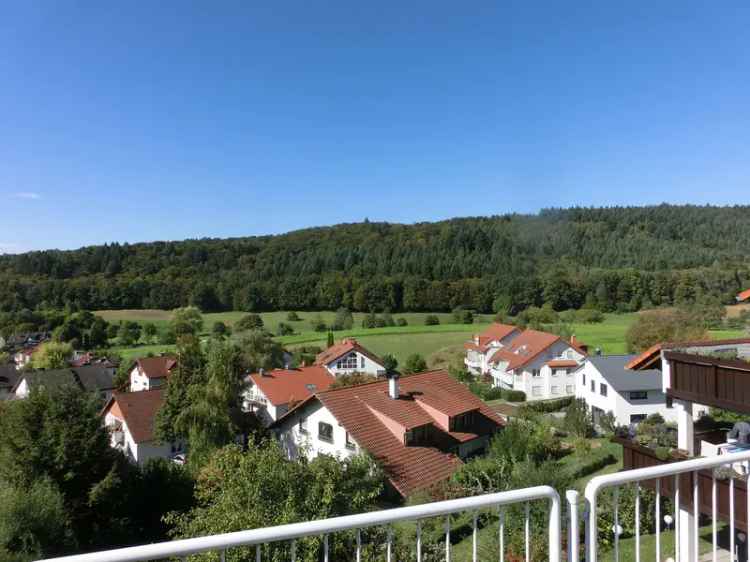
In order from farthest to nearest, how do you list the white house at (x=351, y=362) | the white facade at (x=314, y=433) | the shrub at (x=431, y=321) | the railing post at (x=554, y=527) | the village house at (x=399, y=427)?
the shrub at (x=431, y=321) → the white house at (x=351, y=362) → the white facade at (x=314, y=433) → the village house at (x=399, y=427) → the railing post at (x=554, y=527)

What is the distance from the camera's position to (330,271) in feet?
294

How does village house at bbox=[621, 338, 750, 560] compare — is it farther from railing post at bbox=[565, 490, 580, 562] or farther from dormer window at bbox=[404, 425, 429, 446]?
dormer window at bbox=[404, 425, 429, 446]

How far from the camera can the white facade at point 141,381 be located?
45312 millimetres

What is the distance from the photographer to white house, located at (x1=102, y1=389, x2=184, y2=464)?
27.8 meters

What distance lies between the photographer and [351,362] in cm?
4422

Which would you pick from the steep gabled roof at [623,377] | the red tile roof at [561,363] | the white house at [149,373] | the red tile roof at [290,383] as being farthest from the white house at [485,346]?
the white house at [149,373]

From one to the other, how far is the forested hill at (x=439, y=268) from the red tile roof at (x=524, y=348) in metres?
27.9

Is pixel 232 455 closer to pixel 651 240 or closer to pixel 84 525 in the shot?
pixel 84 525

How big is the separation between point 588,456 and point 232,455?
15108 mm

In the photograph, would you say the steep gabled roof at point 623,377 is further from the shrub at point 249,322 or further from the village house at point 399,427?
the shrub at point 249,322

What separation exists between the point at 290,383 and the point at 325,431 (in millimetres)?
14201

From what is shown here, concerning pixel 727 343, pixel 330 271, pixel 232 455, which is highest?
pixel 330 271

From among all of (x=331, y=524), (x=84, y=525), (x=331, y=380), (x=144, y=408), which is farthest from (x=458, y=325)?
(x=331, y=524)

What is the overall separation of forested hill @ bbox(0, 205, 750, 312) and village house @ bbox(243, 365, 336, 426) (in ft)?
141
